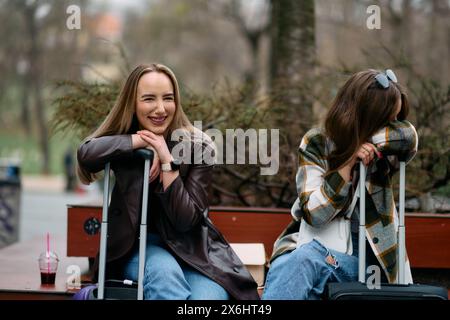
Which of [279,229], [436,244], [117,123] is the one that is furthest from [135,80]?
[436,244]

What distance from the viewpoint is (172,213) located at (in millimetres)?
4117

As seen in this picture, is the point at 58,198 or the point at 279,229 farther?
the point at 58,198

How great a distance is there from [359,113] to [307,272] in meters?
0.83

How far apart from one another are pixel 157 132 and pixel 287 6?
379 cm

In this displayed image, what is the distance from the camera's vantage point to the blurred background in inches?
250

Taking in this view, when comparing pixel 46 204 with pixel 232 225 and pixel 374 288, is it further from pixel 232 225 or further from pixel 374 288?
pixel 374 288

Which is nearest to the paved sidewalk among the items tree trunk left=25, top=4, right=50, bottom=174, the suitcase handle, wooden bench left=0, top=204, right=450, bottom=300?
tree trunk left=25, top=4, right=50, bottom=174

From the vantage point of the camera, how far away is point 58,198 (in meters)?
25.3

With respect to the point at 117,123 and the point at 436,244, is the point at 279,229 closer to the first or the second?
the point at 436,244

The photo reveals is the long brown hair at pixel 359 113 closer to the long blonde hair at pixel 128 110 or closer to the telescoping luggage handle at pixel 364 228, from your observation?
the telescoping luggage handle at pixel 364 228

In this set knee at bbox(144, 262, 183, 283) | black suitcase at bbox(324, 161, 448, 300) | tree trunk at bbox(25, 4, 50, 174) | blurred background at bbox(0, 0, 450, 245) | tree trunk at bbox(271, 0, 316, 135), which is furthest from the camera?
tree trunk at bbox(25, 4, 50, 174)

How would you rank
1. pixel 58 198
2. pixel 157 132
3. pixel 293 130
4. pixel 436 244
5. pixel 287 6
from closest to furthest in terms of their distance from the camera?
pixel 157 132 → pixel 436 244 → pixel 293 130 → pixel 287 6 → pixel 58 198

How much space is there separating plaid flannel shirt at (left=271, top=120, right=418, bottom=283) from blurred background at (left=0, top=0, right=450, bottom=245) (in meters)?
1.61

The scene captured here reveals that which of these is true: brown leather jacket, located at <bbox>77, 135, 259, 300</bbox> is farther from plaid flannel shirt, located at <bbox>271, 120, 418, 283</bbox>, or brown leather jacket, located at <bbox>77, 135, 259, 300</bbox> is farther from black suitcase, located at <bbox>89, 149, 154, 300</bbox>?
plaid flannel shirt, located at <bbox>271, 120, 418, 283</bbox>
